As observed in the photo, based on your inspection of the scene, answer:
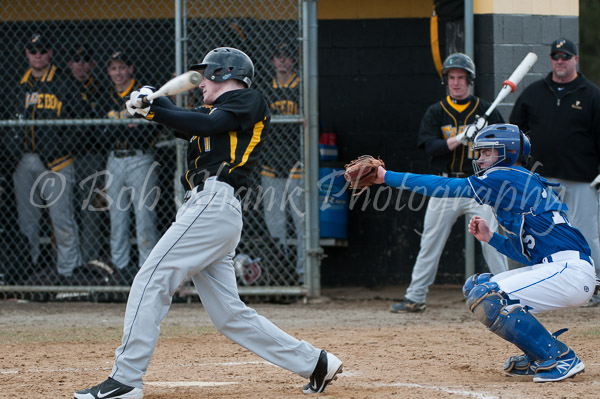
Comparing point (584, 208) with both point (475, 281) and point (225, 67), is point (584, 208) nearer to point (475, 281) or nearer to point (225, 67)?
point (475, 281)

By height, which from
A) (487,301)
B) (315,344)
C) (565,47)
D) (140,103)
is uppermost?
(565,47)

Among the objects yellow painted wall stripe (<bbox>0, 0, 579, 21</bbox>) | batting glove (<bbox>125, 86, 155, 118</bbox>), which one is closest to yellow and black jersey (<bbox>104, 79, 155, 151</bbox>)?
yellow painted wall stripe (<bbox>0, 0, 579, 21</bbox>)

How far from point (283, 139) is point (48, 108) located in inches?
84.5

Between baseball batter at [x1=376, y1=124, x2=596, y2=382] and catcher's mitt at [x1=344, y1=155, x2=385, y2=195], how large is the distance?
0.17 feet

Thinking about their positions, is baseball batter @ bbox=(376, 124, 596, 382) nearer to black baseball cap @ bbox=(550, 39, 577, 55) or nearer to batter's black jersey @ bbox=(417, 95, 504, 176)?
batter's black jersey @ bbox=(417, 95, 504, 176)

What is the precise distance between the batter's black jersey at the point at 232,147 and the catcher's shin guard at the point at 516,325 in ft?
4.42

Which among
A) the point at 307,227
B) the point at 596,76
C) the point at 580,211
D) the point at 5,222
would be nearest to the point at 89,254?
the point at 5,222

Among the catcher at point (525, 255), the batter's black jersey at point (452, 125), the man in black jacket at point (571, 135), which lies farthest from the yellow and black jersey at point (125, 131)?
the catcher at point (525, 255)

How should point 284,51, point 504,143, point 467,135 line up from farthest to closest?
point 284,51
point 467,135
point 504,143

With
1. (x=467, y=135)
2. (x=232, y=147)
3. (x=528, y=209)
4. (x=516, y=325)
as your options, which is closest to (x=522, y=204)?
(x=528, y=209)

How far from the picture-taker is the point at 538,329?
4.52 metres

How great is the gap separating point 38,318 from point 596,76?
1607 centimetres

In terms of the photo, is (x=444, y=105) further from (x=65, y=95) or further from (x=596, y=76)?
(x=596, y=76)

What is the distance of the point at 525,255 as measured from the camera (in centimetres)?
481
